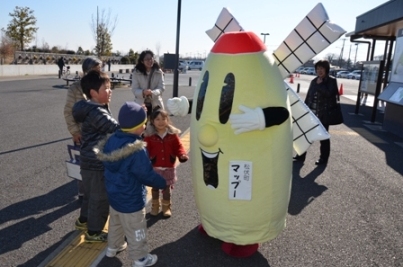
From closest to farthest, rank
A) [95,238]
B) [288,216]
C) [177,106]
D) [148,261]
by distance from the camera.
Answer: [148,261] → [95,238] → [177,106] → [288,216]

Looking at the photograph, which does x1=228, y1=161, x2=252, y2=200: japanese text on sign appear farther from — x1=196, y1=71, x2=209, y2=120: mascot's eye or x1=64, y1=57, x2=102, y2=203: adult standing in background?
x1=64, y1=57, x2=102, y2=203: adult standing in background

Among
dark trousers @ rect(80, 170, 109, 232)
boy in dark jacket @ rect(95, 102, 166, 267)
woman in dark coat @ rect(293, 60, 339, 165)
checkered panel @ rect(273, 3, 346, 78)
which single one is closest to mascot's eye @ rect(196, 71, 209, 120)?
boy in dark jacket @ rect(95, 102, 166, 267)

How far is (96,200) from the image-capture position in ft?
10.2

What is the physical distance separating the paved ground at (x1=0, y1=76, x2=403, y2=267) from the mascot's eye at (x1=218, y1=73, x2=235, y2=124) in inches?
51.2

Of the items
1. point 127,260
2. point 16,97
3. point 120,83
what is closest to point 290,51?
point 127,260

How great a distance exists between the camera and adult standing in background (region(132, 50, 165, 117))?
4896 mm

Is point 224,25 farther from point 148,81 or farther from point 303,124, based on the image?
point 148,81

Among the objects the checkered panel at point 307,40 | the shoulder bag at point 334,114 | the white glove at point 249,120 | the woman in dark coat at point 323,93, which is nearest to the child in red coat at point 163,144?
the white glove at point 249,120

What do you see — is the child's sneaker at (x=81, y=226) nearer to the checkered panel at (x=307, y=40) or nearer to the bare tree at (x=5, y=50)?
the checkered panel at (x=307, y=40)

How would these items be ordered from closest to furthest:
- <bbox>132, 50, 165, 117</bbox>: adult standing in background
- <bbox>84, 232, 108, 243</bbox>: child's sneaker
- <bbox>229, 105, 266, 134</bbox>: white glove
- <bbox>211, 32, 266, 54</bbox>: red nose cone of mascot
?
<bbox>229, 105, 266, 134</bbox>: white glove, <bbox>211, 32, 266, 54</bbox>: red nose cone of mascot, <bbox>84, 232, 108, 243</bbox>: child's sneaker, <bbox>132, 50, 165, 117</bbox>: adult standing in background

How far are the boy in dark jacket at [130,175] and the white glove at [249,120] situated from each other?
75 centimetres

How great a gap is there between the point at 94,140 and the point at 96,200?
568mm

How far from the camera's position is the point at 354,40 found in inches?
580

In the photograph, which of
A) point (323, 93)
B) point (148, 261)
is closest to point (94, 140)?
point (148, 261)
